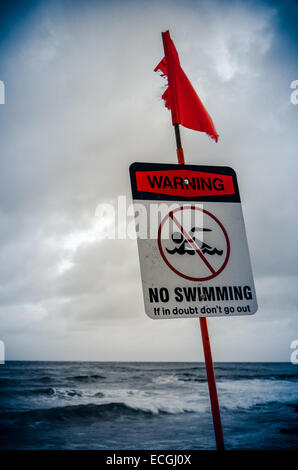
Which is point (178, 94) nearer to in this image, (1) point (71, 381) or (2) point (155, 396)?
(2) point (155, 396)

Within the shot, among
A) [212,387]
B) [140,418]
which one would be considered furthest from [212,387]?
[140,418]

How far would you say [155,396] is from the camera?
21.2m

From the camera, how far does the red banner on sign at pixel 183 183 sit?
1.90 metres

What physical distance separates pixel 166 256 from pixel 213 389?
0.75 m

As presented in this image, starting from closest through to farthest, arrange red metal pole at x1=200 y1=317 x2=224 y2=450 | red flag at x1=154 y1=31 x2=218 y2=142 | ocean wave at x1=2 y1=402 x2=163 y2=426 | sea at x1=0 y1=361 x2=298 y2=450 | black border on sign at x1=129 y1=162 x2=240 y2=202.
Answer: red metal pole at x1=200 y1=317 x2=224 y2=450 → black border on sign at x1=129 y1=162 x2=240 y2=202 → red flag at x1=154 y1=31 x2=218 y2=142 → sea at x1=0 y1=361 x2=298 y2=450 → ocean wave at x1=2 y1=402 x2=163 y2=426

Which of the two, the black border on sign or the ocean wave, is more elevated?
the black border on sign

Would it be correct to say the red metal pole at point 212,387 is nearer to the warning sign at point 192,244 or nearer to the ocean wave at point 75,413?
the warning sign at point 192,244

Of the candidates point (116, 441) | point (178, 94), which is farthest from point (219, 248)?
point (116, 441)

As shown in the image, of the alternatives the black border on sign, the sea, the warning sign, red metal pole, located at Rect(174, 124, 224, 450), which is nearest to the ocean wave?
the sea

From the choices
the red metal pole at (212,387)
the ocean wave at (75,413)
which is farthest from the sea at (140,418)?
the red metal pole at (212,387)

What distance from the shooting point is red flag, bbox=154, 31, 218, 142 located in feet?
7.99

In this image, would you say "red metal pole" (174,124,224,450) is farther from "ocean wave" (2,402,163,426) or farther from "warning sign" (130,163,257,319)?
"ocean wave" (2,402,163,426)


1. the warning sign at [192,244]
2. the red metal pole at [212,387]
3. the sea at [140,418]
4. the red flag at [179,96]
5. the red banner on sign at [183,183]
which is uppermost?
the red flag at [179,96]

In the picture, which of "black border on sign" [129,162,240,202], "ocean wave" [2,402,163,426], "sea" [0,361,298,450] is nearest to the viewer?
"black border on sign" [129,162,240,202]
